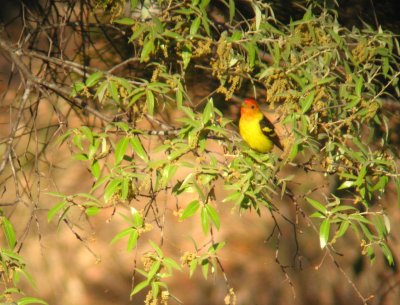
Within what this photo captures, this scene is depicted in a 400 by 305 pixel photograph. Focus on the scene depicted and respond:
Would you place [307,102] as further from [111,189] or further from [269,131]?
[111,189]

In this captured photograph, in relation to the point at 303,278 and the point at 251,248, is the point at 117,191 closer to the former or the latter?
the point at 251,248

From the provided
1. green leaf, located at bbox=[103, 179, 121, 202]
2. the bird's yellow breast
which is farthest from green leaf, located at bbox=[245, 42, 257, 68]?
green leaf, located at bbox=[103, 179, 121, 202]

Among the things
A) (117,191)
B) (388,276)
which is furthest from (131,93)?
(388,276)

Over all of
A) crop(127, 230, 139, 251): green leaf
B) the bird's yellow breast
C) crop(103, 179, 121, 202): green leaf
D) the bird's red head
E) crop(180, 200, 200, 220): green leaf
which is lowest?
the bird's yellow breast

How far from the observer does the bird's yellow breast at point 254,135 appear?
5211mm

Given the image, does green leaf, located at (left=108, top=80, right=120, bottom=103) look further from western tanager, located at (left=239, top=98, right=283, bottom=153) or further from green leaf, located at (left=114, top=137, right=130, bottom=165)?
western tanager, located at (left=239, top=98, right=283, bottom=153)

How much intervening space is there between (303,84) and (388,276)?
12.3 ft

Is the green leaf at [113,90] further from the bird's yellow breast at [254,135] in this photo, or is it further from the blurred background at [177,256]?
the blurred background at [177,256]

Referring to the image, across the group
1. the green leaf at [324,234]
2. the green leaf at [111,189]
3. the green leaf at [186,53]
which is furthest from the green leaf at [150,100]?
the green leaf at [324,234]

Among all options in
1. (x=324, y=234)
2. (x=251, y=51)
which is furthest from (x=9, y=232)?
(x=251, y=51)

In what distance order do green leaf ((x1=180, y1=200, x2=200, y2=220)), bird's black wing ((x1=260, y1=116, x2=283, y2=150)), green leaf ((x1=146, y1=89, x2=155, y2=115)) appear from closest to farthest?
1. green leaf ((x1=180, y1=200, x2=200, y2=220))
2. green leaf ((x1=146, y1=89, x2=155, y2=115))
3. bird's black wing ((x1=260, y1=116, x2=283, y2=150))

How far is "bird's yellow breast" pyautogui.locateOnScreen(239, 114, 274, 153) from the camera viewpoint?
5211 millimetres

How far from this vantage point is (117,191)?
11.3 feet

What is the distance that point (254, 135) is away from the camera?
522 cm
